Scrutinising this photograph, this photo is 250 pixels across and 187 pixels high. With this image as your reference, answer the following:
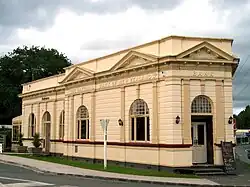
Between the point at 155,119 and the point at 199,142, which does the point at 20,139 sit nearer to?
the point at 155,119

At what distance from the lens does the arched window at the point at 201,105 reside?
78.1ft

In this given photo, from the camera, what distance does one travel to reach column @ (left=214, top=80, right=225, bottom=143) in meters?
23.8

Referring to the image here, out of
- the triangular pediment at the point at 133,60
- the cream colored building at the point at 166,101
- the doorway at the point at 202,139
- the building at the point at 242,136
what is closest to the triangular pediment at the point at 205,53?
the cream colored building at the point at 166,101

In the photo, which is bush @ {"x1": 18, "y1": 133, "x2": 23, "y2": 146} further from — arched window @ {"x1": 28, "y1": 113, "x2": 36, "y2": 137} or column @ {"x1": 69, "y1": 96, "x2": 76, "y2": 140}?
column @ {"x1": 69, "y1": 96, "x2": 76, "y2": 140}

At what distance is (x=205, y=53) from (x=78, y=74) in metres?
11.3

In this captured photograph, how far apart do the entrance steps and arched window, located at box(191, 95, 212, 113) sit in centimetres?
286

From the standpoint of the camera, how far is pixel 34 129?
135ft

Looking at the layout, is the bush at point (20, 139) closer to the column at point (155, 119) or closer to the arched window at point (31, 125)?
the arched window at point (31, 125)

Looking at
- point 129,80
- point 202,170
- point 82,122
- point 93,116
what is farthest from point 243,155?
point 202,170

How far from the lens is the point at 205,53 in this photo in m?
24.0

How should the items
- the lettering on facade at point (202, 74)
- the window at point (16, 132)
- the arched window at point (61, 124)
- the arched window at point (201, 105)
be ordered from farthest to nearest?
the window at point (16, 132), the arched window at point (61, 124), the arched window at point (201, 105), the lettering on facade at point (202, 74)

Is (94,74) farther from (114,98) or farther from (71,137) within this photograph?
(71,137)

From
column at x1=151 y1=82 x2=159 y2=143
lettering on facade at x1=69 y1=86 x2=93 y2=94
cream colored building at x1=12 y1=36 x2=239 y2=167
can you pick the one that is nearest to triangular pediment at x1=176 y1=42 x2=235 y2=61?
cream colored building at x1=12 y1=36 x2=239 y2=167

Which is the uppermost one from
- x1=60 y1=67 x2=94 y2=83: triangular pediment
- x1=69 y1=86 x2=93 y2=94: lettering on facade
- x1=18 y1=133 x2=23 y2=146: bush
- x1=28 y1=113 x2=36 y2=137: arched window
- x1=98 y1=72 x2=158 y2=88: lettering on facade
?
x1=60 y1=67 x2=94 y2=83: triangular pediment
